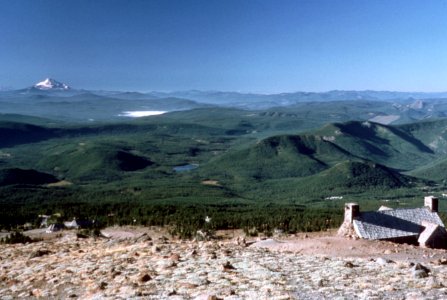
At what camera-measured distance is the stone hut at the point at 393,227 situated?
1694 inches

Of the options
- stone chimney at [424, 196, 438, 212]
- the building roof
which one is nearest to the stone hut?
the building roof

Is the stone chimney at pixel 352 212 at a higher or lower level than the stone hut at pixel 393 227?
higher

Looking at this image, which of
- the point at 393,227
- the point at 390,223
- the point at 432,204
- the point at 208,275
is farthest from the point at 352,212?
the point at 208,275

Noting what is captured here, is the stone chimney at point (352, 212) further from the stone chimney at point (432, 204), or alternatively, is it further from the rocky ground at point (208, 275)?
the rocky ground at point (208, 275)

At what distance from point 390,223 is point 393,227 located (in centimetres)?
45

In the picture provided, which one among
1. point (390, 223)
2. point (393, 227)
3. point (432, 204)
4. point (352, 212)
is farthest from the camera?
point (432, 204)

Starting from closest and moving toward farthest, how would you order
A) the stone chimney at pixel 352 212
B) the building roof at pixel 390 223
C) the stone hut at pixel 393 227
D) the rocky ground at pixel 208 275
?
1. the rocky ground at pixel 208 275
2. the building roof at pixel 390 223
3. the stone hut at pixel 393 227
4. the stone chimney at pixel 352 212

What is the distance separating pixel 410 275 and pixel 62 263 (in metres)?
17.8

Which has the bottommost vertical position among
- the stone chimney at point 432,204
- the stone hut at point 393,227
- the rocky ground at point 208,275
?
the stone hut at point 393,227

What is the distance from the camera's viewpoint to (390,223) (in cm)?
4488

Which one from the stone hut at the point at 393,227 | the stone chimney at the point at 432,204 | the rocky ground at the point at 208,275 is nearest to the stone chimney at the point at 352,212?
the stone hut at the point at 393,227

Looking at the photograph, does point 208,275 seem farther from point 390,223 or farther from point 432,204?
point 432,204

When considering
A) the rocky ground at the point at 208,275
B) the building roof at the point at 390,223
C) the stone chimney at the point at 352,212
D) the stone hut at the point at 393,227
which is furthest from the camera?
the stone chimney at the point at 352,212

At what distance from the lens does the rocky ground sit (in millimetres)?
17531
